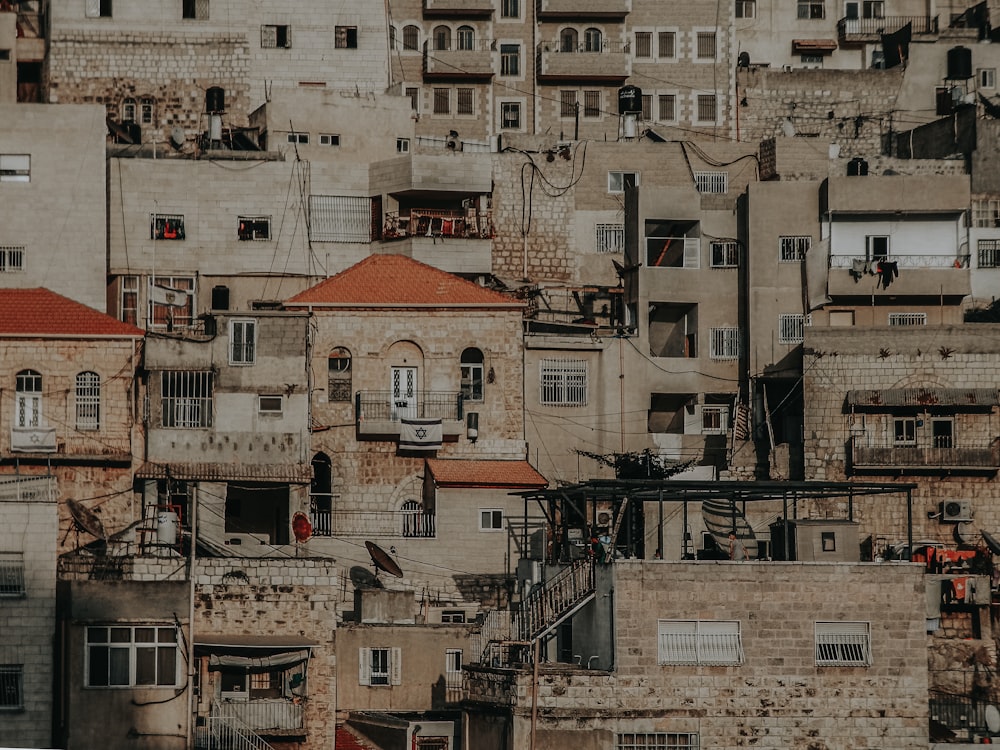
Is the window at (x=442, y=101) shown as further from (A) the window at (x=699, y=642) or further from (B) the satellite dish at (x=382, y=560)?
(A) the window at (x=699, y=642)

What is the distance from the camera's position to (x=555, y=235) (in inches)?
2450

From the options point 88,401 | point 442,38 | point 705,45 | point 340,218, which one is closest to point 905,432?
point 340,218

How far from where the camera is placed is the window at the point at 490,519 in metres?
51.7

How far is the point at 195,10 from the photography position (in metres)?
65.4

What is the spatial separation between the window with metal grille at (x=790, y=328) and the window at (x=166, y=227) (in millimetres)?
16530

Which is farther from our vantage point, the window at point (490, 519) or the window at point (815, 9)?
the window at point (815, 9)

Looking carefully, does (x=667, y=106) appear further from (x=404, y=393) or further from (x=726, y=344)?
(x=404, y=393)

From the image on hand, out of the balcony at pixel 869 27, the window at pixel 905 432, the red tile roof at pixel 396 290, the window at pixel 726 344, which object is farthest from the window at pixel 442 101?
the window at pixel 905 432

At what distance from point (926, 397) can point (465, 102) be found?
2418 cm

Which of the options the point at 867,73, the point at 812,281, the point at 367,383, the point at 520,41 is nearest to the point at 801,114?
the point at 867,73

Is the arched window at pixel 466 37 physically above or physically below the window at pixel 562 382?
above

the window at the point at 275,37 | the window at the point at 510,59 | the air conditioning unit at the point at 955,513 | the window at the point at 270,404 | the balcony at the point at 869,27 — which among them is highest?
the balcony at the point at 869,27

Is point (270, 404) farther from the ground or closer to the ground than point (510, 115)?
closer to the ground

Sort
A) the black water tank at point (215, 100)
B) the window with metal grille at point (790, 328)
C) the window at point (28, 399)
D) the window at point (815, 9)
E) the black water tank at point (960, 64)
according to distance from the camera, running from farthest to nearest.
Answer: the window at point (815, 9) → the black water tank at point (960, 64) → the black water tank at point (215, 100) → the window with metal grille at point (790, 328) → the window at point (28, 399)
